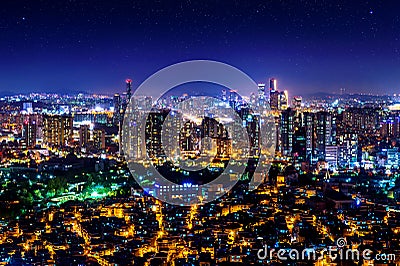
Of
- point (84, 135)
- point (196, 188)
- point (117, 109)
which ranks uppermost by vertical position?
point (117, 109)

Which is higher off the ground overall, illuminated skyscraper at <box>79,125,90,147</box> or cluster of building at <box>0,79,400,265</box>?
illuminated skyscraper at <box>79,125,90,147</box>

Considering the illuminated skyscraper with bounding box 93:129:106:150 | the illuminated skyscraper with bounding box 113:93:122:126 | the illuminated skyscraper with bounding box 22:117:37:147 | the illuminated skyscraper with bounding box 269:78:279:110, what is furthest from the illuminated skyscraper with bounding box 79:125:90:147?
the illuminated skyscraper with bounding box 269:78:279:110

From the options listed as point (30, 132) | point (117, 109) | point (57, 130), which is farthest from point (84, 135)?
point (30, 132)

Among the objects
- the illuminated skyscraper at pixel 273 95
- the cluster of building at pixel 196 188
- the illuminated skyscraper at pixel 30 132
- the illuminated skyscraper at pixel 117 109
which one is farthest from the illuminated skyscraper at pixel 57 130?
the illuminated skyscraper at pixel 273 95

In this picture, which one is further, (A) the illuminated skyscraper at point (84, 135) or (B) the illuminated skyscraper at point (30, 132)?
(B) the illuminated skyscraper at point (30, 132)

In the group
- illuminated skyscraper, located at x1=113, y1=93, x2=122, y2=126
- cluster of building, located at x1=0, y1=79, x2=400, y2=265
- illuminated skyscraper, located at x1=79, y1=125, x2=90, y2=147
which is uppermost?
illuminated skyscraper, located at x1=113, y1=93, x2=122, y2=126

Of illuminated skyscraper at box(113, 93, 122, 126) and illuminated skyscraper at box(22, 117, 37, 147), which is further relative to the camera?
illuminated skyscraper at box(113, 93, 122, 126)

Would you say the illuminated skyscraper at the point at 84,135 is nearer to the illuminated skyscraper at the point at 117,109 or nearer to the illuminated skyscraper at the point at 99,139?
the illuminated skyscraper at the point at 99,139

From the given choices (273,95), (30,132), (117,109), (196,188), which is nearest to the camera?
(196,188)

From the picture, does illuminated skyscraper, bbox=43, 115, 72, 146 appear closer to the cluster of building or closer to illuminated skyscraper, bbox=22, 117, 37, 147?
the cluster of building

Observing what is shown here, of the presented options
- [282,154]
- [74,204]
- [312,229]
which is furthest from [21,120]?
[312,229]

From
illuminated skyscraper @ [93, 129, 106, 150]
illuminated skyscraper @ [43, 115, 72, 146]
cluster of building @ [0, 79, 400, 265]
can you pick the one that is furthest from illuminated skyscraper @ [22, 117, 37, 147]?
illuminated skyscraper @ [93, 129, 106, 150]

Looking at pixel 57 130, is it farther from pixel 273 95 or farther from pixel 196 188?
pixel 196 188
